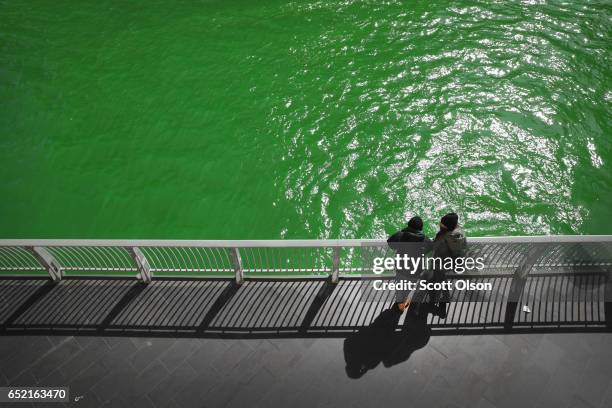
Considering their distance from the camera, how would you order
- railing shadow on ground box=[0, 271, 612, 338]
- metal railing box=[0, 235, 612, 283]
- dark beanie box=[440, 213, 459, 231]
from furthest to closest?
railing shadow on ground box=[0, 271, 612, 338] → metal railing box=[0, 235, 612, 283] → dark beanie box=[440, 213, 459, 231]

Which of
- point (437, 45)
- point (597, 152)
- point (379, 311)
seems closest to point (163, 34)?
point (437, 45)

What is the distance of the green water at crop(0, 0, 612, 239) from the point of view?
888 centimetres

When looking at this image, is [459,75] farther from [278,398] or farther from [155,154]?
[278,398]

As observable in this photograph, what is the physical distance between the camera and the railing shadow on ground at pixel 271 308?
561 cm

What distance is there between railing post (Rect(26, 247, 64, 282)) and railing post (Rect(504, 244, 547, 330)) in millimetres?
6879

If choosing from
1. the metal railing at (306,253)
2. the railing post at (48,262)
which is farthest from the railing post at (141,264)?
the railing post at (48,262)

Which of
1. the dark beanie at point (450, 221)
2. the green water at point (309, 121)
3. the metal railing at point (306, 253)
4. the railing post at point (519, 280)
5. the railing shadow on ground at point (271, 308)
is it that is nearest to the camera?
the dark beanie at point (450, 221)

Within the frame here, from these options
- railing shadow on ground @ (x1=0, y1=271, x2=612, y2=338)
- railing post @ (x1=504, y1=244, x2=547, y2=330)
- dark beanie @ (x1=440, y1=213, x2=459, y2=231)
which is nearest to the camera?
dark beanie @ (x1=440, y1=213, x2=459, y2=231)

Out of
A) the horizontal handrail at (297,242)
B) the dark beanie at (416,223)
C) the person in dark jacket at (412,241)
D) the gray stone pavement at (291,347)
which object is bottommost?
the gray stone pavement at (291,347)

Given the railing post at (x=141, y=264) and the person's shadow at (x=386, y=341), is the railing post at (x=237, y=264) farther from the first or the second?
the person's shadow at (x=386, y=341)

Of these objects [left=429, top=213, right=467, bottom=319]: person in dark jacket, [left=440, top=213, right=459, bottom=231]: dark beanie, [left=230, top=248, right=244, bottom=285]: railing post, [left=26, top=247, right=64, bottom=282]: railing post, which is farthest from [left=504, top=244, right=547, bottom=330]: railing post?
[left=26, top=247, right=64, bottom=282]: railing post

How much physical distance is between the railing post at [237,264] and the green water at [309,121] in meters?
2.45

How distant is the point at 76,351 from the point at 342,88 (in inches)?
355

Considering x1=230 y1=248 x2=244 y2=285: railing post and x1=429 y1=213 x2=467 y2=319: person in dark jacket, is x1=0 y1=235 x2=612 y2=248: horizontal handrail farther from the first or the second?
x1=429 y1=213 x2=467 y2=319: person in dark jacket
